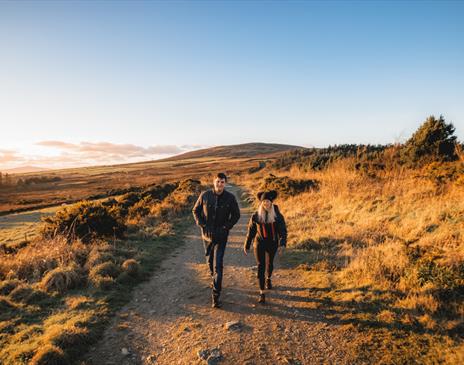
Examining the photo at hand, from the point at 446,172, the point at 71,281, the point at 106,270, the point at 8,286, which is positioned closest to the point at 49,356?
the point at 71,281

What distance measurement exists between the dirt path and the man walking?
687mm

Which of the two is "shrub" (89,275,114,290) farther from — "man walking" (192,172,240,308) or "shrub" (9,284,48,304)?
"man walking" (192,172,240,308)

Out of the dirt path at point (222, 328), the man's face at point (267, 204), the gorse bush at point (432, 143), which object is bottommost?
the dirt path at point (222, 328)

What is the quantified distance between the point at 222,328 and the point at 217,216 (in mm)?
1943

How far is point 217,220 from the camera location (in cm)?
533

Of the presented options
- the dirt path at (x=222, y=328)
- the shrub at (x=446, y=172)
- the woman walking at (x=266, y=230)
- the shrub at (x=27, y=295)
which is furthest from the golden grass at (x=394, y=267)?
the shrub at (x=27, y=295)

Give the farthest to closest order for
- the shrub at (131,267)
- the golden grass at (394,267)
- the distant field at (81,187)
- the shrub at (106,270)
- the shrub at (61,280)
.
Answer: the distant field at (81,187), the shrub at (131,267), the shrub at (106,270), the shrub at (61,280), the golden grass at (394,267)

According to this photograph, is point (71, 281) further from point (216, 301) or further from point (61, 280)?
point (216, 301)

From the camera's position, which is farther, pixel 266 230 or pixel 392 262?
pixel 392 262

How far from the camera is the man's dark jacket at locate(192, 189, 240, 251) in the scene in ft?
17.5

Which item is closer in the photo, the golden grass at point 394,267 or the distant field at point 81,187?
the golden grass at point 394,267

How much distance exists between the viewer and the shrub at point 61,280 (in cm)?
616

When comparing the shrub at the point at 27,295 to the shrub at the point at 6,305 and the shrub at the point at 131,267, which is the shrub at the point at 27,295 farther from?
the shrub at the point at 131,267

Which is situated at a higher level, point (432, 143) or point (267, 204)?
point (432, 143)
